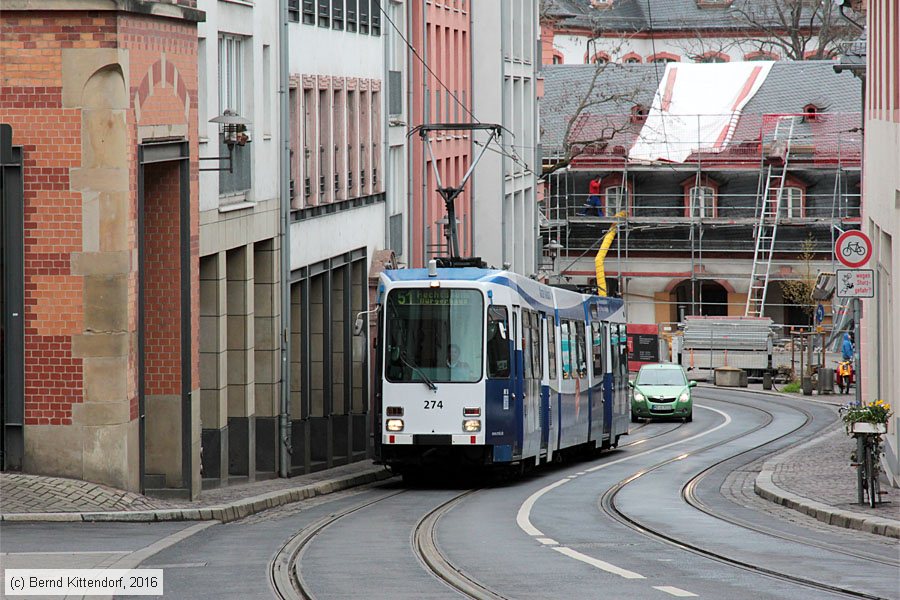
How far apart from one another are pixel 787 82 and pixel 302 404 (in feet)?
175

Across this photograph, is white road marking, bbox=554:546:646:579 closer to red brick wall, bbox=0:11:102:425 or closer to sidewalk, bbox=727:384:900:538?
sidewalk, bbox=727:384:900:538

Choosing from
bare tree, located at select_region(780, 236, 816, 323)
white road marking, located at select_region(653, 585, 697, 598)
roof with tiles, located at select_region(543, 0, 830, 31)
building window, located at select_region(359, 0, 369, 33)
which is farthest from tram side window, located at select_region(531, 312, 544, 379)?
roof with tiles, located at select_region(543, 0, 830, 31)

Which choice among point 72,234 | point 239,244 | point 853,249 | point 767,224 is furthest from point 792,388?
point 72,234

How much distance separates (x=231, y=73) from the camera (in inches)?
1025

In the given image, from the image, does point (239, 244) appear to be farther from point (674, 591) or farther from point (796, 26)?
point (796, 26)

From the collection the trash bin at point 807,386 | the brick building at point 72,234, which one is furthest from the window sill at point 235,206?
the trash bin at point 807,386

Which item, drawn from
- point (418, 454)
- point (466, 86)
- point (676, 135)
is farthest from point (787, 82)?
point (418, 454)

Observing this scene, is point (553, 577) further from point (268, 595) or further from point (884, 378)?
point (884, 378)

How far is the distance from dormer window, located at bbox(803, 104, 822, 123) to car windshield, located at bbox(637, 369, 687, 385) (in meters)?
27.3

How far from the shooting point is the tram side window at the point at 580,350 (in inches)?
1200

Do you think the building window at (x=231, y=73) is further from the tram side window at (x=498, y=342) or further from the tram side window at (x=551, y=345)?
the tram side window at (x=551, y=345)

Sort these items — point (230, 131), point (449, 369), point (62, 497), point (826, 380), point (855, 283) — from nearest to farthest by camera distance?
point (62, 497) → point (855, 283) → point (449, 369) → point (230, 131) → point (826, 380)

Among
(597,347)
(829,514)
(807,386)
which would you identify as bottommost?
(807,386)

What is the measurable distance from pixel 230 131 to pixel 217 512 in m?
7.65
